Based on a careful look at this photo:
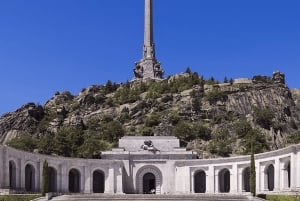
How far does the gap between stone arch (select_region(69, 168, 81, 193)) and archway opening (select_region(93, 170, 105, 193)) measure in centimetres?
253

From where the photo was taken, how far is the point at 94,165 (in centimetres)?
7056

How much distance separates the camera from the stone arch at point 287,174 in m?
58.4

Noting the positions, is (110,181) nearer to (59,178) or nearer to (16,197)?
(59,178)

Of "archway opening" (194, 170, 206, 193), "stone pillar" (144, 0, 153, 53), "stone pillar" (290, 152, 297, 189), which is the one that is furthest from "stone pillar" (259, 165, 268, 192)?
"stone pillar" (144, 0, 153, 53)

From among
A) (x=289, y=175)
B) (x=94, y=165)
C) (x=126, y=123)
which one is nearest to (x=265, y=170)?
(x=289, y=175)

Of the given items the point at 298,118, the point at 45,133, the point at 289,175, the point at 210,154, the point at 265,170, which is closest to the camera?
the point at 289,175

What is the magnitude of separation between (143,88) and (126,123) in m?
13.6

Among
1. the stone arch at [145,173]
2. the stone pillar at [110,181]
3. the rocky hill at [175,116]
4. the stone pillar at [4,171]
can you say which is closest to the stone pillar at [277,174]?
the stone arch at [145,173]

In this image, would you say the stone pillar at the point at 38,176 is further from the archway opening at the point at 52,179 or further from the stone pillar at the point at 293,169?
the stone pillar at the point at 293,169

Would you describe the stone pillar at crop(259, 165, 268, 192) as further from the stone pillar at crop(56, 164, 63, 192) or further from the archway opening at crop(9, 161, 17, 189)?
the archway opening at crop(9, 161, 17, 189)

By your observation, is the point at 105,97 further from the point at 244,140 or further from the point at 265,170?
the point at 265,170

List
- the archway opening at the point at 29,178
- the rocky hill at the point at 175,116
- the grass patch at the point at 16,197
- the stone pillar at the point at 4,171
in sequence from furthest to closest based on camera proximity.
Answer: the rocky hill at the point at 175,116
the archway opening at the point at 29,178
the stone pillar at the point at 4,171
the grass patch at the point at 16,197

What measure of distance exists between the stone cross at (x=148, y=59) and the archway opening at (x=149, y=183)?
179 ft

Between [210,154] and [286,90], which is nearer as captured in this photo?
[210,154]
